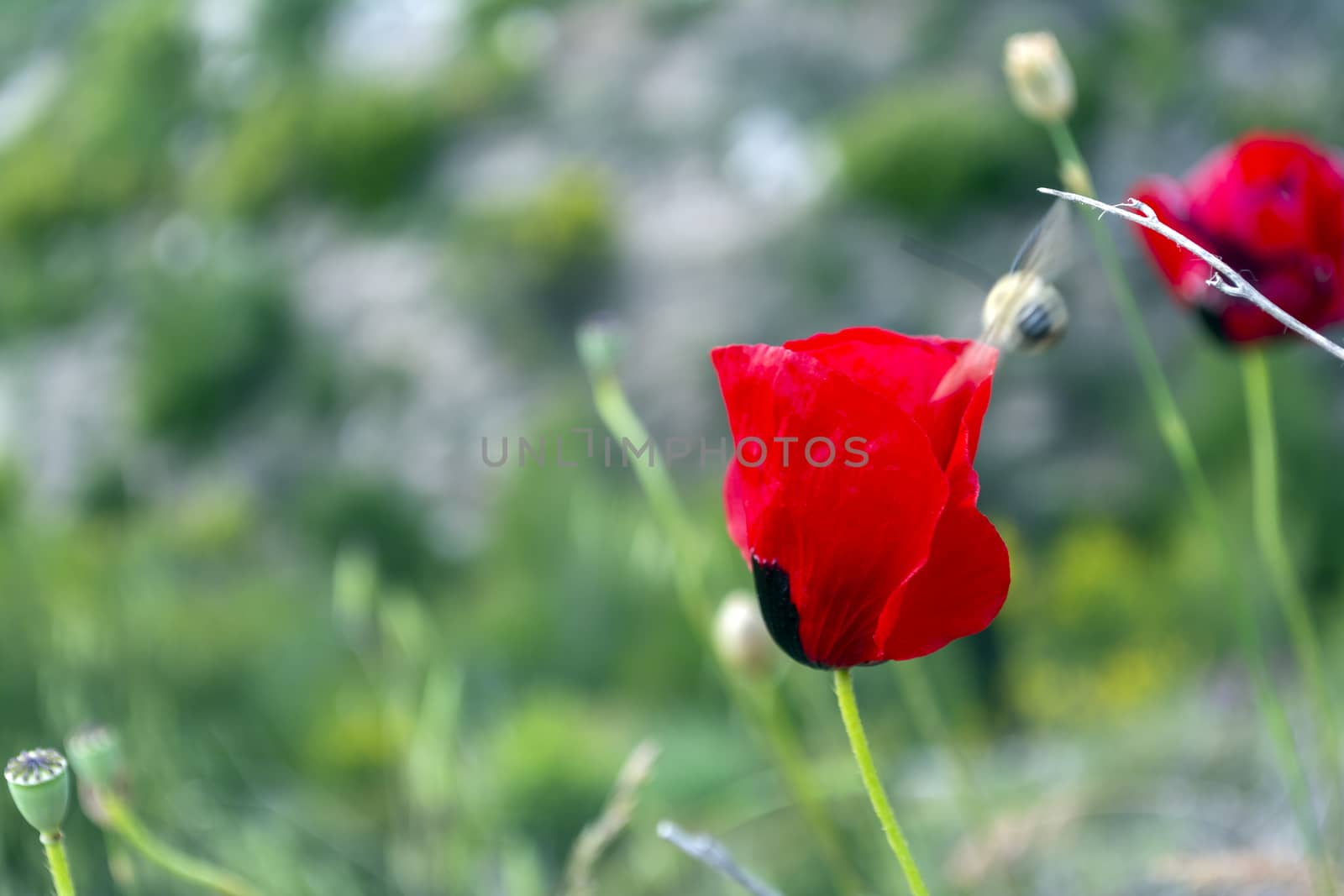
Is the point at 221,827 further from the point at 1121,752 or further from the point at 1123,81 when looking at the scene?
the point at 1123,81

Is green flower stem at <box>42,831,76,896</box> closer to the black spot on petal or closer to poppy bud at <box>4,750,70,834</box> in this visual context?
poppy bud at <box>4,750,70,834</box>

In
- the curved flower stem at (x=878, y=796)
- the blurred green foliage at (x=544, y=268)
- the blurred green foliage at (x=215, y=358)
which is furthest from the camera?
the blurred green foliage at (x=215, y=358)

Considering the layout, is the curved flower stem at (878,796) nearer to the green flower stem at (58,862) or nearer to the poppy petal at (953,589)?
the poppy petal at (953,589)

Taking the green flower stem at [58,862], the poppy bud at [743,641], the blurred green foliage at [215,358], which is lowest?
the blurred green foliage at [215,358]

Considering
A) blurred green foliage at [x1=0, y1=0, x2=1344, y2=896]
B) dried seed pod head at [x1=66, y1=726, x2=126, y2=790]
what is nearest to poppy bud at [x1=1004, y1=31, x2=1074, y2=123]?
blurred green foliage at [x1=0, y1=0, x2=1344, y2=896]

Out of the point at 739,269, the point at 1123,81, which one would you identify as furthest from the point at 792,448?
the point at 1123,81

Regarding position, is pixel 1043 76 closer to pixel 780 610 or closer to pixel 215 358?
pixel 780 610

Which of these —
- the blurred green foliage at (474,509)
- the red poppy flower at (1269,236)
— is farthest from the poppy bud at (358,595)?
the red poppy flower at (1269,236)
